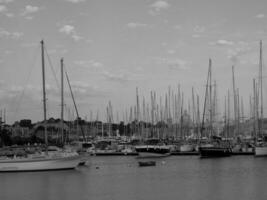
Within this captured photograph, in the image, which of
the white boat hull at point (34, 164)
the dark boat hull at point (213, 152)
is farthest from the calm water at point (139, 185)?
the dark boat hull at point (213, 152)

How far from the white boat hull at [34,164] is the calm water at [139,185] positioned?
118cm

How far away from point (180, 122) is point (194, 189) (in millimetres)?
72411

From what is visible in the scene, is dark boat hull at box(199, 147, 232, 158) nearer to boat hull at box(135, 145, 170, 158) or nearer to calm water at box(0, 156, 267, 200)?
boat hull at box(135, 145, 170, 158)

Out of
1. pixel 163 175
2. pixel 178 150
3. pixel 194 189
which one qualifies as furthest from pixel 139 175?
pixel 178 150

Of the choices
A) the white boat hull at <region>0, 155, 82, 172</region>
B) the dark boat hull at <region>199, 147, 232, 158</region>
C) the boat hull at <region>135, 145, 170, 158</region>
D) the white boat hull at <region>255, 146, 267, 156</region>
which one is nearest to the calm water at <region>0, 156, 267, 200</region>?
the white boat hull at <region>0, 155, 82, 172</region>

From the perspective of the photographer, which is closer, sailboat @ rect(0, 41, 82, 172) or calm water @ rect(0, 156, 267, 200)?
calm water @ rect(0, 156, 267, 200)

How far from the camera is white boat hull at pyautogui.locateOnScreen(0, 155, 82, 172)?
6016 cm

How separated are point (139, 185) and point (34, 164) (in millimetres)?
18364

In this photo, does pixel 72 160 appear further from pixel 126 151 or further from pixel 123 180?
pixel 126 151

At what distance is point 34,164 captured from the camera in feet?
198

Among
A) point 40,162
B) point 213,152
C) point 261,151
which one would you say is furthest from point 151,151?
point 40,162

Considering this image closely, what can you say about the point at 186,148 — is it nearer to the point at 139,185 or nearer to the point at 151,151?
the point at 151,151

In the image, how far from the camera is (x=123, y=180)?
172 ft

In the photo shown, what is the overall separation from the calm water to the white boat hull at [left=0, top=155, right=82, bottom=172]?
1.18m
